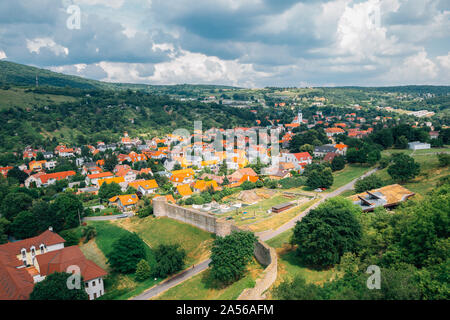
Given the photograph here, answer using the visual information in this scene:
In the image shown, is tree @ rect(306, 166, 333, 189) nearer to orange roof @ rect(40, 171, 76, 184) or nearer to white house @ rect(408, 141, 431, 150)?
white house @ rect(408, 141, 431, 150)

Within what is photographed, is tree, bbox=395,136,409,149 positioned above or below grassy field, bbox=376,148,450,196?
above

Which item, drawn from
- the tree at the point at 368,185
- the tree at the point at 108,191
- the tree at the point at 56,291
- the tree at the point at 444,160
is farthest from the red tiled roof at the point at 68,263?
the tree at the point at 444,160

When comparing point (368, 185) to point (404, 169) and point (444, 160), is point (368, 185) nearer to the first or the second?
point (404, 169)

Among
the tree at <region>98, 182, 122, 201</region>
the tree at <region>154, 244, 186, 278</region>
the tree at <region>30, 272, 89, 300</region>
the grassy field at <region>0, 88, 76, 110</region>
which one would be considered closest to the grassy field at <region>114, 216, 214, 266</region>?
the tree at <region>154, 244, 186, 278</region>

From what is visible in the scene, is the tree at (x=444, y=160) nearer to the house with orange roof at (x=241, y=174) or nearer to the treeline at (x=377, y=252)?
the treeline at (x=377, y=252)

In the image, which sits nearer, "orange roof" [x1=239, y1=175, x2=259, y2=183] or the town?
the town
